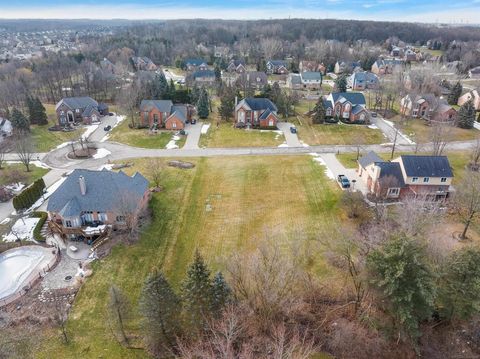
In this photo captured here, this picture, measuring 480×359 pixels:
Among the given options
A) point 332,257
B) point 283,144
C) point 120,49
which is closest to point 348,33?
point 120,49

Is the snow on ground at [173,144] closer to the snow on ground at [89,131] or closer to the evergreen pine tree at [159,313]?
the snow on ground at [89,131]

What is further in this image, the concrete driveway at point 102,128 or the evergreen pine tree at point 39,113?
the evergreen pine tree at point 39,113

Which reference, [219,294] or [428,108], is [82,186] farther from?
[428,108]

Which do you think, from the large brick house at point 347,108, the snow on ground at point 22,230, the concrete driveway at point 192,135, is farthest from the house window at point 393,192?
the snow on ground at point 22,230

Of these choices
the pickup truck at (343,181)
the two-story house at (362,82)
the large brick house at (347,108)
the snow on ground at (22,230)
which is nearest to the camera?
the snow on ground at (22,230)

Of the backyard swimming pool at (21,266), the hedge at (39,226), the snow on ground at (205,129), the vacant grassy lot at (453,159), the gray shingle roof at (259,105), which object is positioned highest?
the gray shingle roof at (259,105)

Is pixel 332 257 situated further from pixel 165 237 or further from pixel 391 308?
pixel 165 237
